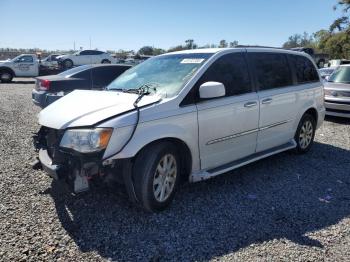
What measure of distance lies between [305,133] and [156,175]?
3.62 m

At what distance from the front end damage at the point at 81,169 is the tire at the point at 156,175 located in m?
0.10

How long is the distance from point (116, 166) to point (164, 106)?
829 mm

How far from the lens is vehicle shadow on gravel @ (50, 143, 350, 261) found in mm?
3496

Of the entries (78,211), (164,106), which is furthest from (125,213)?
(164,106)

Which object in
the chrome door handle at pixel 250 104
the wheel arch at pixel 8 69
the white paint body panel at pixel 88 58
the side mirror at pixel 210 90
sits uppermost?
the white paint body panel at pixel 88 58

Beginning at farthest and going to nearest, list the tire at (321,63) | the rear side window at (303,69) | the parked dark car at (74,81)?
the tire at (321,63)
the parked dark car at (74,81)
the rear side window at (303,69)

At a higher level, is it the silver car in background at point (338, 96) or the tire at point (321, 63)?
the tire at point (321, 63)

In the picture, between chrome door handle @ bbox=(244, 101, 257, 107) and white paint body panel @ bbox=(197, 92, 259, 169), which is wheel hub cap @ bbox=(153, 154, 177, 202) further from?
chrome door handle @ bbox=(244, 101, 257, 107)

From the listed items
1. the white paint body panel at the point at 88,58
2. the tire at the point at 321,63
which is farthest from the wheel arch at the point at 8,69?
the tire at the point at 321,63

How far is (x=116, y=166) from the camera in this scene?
12.6ft

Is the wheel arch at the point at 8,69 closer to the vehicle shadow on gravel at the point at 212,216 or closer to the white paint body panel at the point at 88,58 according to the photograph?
the white paint body panel at the point at 88,58

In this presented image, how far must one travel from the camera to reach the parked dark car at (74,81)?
30.5 feet

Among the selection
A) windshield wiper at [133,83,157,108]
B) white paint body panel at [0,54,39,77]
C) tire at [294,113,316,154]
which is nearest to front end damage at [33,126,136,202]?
windshield wiper at [133,83,157,108]

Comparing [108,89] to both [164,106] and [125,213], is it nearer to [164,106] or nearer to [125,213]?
[164,106]
